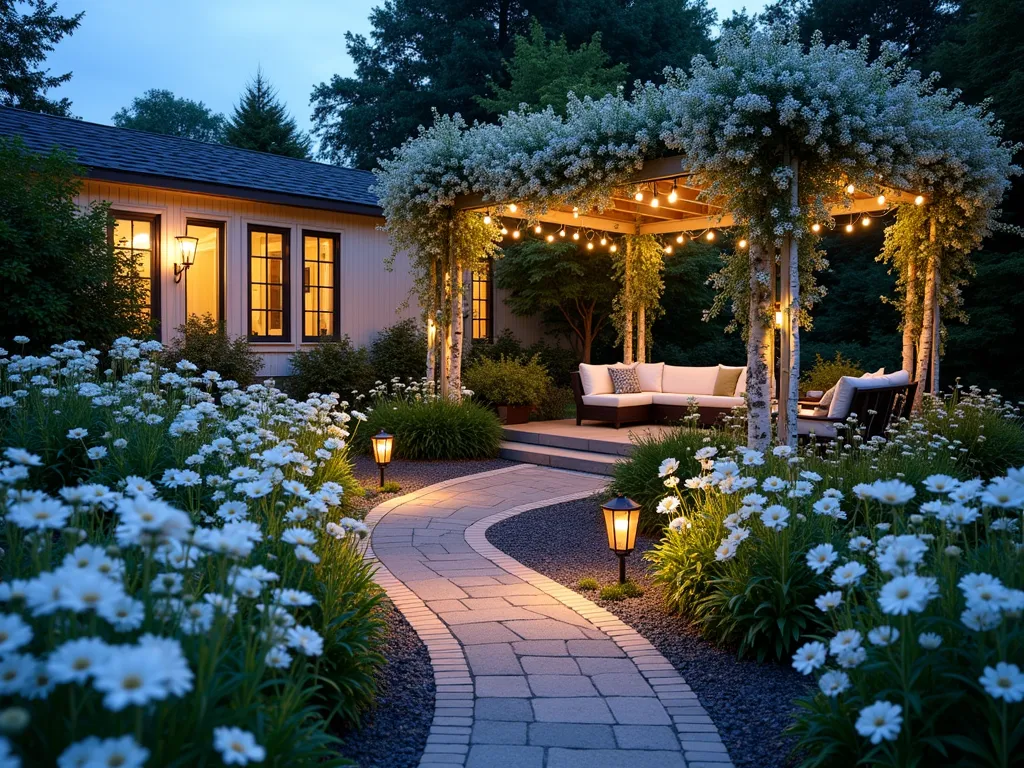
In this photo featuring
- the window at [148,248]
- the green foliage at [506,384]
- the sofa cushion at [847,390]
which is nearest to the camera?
the sofa cushion at [847,390]

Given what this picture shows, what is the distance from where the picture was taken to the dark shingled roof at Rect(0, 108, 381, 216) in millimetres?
10203

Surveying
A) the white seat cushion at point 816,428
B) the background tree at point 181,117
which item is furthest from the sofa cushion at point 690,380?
the background tree at point 181,117

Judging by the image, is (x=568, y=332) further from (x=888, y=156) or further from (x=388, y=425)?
(x=888, y=156)

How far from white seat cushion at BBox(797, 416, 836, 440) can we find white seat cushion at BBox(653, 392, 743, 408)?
1.95m

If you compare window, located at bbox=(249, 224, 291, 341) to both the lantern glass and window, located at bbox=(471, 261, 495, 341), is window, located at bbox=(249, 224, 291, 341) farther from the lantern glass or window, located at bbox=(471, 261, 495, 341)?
the lantern glass

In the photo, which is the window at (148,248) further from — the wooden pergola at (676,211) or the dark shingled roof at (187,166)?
the wooden pergola at (676,211)

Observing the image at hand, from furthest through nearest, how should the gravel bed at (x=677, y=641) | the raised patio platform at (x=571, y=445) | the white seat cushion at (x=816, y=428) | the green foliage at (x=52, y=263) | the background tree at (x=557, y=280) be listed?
the background tree at (x=557, y=280) < the raised patio platform at (x=571, y=445) < the white seat cushion at (x=816, y=428) < the green foliage at (x=52, y=263) < the gravel bed at (x=677, y=641)

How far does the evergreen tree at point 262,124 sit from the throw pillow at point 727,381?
16.7 meters

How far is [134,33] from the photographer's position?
73312 millimetres

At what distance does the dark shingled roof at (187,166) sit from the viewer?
33.5 ft

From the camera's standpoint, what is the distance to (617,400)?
11.1 m

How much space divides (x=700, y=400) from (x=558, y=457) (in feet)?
8.72

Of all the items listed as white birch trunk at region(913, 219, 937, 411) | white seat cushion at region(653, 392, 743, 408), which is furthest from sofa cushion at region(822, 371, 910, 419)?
white seat cushion at region(653, 392, 743, 408)

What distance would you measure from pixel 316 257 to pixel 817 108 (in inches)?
321
